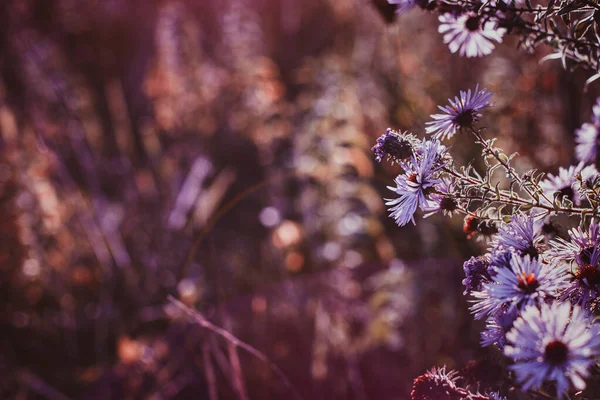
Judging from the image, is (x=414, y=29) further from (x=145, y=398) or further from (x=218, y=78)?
(x=145, y=398)

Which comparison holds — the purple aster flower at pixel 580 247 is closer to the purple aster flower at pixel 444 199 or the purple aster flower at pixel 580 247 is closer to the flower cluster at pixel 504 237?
the flower cluster at pixel 504 237

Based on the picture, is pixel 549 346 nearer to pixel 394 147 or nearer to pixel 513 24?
pixel 394 147

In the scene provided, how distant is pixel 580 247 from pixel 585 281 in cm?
4

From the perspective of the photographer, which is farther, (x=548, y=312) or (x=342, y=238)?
(x=342, y=238)

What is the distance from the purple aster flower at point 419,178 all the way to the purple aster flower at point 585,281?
166 mm

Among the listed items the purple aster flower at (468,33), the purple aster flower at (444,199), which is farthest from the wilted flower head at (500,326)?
the purple aster flower at (468,33)

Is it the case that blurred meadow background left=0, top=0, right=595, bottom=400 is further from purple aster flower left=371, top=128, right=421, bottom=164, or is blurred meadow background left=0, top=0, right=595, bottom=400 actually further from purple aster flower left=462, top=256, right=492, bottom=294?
purple aster flower left=371, top=128, right=421, bottom=164

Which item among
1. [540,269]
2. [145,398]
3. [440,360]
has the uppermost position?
[440,360]

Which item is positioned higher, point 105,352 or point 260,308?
point 260,308

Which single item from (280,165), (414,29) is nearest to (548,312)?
(280,165)

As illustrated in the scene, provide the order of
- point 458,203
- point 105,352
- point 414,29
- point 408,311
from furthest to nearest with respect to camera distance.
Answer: point 414,29, point 105,352, point 408,311, point 458,203

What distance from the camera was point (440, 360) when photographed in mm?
1117

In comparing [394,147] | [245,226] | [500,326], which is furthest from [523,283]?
[245,226]

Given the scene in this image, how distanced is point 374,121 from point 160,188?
954mm
